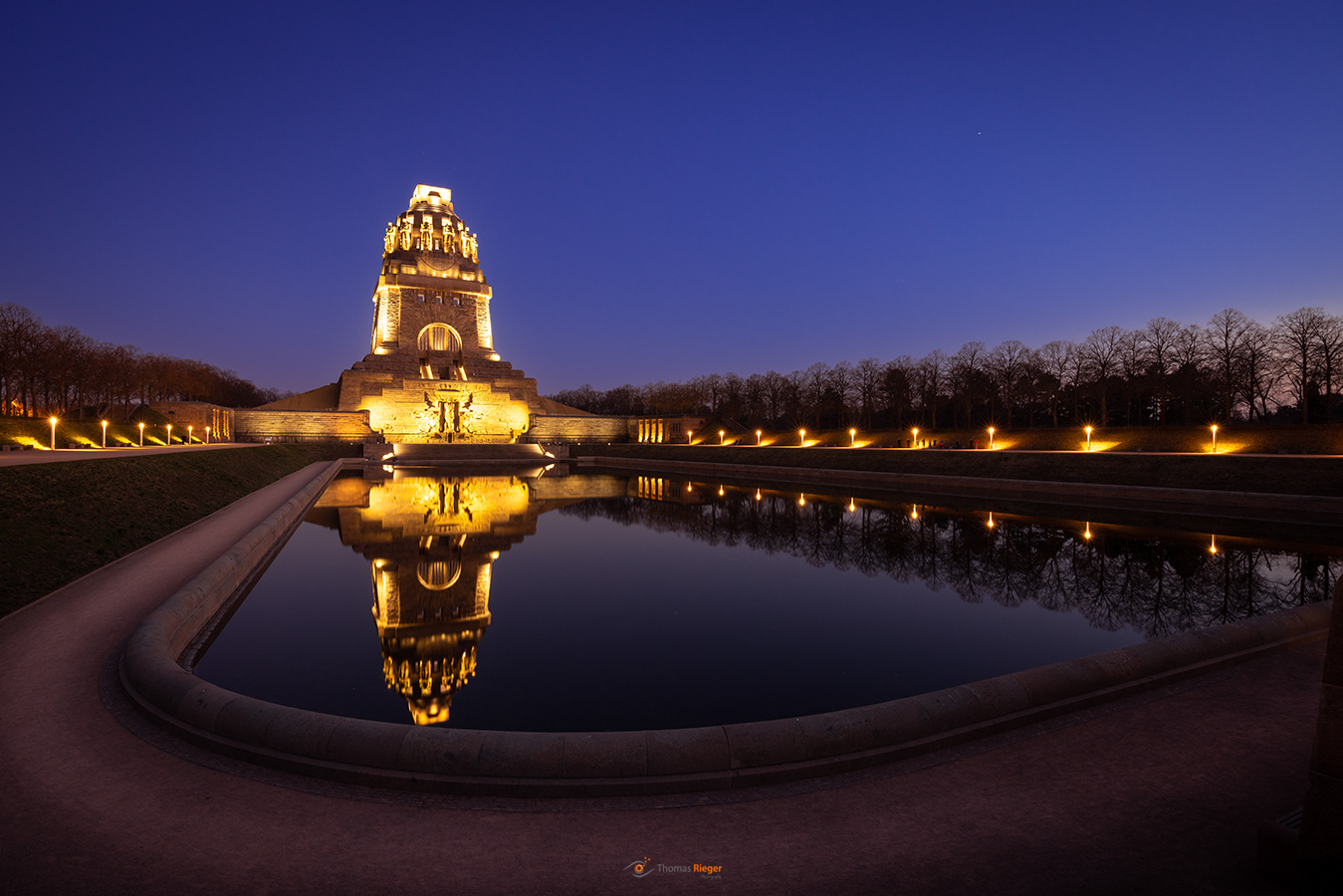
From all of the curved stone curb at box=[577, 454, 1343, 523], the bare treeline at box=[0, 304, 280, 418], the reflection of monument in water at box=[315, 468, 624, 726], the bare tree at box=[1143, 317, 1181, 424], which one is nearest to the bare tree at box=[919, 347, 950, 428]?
the bare tree at box=[1143, 317, 1181, 424]

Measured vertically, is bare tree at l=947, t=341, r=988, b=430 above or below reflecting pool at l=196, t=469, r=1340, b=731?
above

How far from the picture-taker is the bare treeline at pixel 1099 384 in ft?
129

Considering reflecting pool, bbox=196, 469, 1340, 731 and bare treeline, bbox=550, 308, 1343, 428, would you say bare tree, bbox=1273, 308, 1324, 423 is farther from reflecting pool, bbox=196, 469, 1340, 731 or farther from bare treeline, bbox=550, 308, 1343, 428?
reflecting pool, bbox=196, 469, 1340, 731

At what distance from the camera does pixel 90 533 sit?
11805 millimetres

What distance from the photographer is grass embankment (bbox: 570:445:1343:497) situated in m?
21.3

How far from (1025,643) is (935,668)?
5.94ft

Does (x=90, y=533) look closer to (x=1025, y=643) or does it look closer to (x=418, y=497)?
(x=418, y=497)

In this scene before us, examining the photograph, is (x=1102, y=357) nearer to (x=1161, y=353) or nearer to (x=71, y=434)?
(x=1161, y=353)

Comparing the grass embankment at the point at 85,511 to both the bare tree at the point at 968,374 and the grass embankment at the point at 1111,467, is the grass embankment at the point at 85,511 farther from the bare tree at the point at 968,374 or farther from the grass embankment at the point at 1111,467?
the bare tree at the point at 968,374

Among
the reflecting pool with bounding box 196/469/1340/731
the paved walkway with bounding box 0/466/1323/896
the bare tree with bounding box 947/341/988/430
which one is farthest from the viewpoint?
the bare tree with bounding box 947/341/988/430

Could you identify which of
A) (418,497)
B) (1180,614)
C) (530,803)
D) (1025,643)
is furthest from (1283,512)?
(418,497)

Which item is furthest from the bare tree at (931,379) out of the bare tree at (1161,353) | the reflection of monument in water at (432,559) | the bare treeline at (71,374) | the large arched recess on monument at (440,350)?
the bare treeline at (71,374)

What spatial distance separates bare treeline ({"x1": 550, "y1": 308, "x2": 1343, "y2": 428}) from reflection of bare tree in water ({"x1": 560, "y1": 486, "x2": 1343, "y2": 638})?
3134 cm

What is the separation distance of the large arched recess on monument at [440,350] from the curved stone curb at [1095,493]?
170ft
